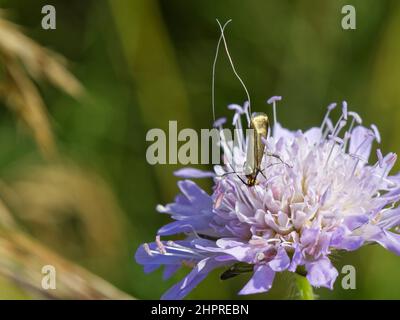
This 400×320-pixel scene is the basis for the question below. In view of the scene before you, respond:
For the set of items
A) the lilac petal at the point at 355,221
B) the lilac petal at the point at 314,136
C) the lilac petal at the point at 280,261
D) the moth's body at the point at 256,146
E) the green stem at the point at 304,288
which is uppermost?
the lilac petal at the point at 314,136

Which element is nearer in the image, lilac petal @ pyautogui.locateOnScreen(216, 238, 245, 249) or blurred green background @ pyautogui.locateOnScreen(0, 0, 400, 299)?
lilac petal @ pyautogui.locateOnScreen(216, 238, 245, 249)

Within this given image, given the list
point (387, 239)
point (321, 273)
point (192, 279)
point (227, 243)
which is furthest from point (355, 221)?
point (192, 279)

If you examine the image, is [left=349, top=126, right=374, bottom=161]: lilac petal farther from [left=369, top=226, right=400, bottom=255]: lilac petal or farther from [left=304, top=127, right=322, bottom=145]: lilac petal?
[left=369, top=226, right=400, bottom=255]: lilac petal

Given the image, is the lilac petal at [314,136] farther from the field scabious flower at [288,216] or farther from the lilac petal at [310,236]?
the lilac petal at [310,236]

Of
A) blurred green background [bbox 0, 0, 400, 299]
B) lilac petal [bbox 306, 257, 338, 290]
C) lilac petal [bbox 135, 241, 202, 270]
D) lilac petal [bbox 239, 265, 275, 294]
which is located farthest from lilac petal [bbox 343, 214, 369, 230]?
blurred green background [bbox 0, 0, 400, 299]

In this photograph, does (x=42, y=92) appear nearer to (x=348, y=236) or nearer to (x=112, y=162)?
(x=112, y=162)

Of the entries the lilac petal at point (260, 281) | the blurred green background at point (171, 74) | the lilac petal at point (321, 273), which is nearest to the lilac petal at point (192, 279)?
the lilac petal at point (260, 281)
